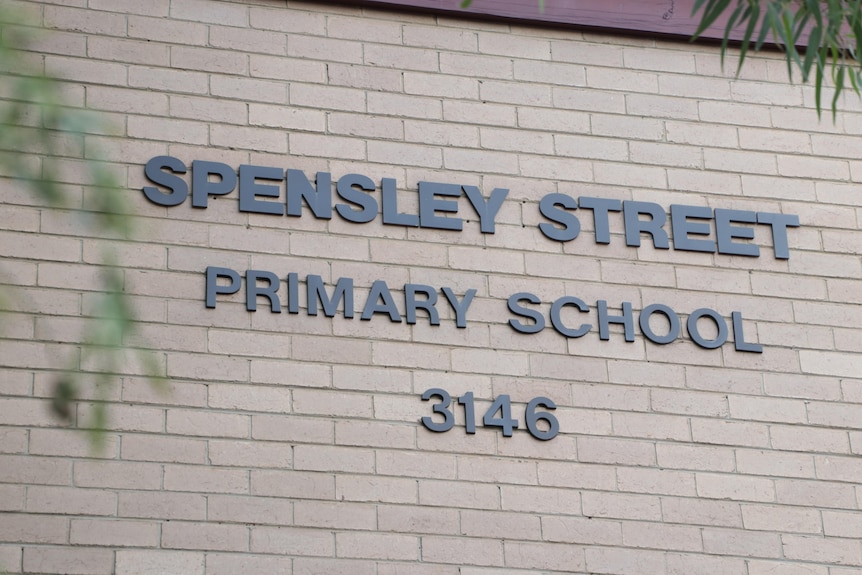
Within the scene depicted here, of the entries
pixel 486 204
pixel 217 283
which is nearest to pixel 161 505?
pixel 217 283

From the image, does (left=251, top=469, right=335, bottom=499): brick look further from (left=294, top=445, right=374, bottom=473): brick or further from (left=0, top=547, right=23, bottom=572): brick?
(left=0, top=547, right=23, bottom=572): brick

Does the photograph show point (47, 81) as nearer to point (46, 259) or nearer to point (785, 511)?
point (46, 259)

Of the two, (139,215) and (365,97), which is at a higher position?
(365,97)

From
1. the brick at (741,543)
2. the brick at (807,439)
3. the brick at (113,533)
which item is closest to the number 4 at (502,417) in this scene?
the brick at (741,543)

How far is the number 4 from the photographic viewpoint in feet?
23.6

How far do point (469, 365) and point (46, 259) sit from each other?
1.85 meters

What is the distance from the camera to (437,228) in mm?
7566

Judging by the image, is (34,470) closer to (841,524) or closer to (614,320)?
(614,320)

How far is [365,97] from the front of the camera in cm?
777

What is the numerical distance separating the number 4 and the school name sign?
355mm

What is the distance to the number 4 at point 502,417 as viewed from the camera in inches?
283

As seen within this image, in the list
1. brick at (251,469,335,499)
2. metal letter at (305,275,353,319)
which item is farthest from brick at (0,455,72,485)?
metal letter at (305,275,353,319)

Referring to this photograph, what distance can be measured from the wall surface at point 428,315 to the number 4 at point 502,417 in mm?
44

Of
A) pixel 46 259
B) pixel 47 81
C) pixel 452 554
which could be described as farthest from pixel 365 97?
pixel 47 81
